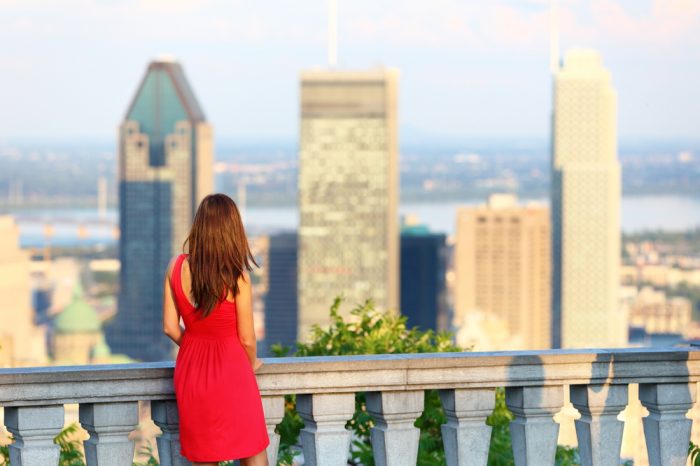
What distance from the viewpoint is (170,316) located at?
264 inches

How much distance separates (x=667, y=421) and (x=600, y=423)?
362 mm

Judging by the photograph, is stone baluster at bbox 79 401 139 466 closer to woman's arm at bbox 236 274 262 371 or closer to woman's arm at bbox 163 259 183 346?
woman's arm at bbox 163 259 183 346

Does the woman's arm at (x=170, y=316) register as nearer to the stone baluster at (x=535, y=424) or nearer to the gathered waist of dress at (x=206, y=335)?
the gathered waist of dress at (x=206, y=335)

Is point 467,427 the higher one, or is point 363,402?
point 467,427

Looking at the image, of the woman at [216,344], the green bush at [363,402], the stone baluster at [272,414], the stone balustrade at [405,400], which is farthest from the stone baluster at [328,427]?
the green bush at [363,402]

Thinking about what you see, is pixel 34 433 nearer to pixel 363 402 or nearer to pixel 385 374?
pixel 385 374

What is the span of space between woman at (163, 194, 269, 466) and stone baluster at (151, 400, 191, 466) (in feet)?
0.57

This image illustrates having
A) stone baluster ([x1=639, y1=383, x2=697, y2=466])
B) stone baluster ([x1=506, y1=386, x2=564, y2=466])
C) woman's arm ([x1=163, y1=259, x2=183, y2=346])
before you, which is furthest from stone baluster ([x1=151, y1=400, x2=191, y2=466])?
stone baluster ([x1=639, y1=383, x2=697, y2=466])

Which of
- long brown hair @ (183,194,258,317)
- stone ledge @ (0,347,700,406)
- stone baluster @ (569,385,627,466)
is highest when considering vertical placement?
long brown hair @ (183,194,258,317)

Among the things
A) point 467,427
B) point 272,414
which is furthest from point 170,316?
point 467,427

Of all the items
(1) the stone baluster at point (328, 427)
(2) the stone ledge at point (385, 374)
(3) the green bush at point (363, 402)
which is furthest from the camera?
(3) the green bush at point (363, 402)

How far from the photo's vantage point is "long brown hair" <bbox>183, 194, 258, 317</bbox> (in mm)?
6523

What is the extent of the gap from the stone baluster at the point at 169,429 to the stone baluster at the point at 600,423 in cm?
192

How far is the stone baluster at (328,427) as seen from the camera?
6.82 m
